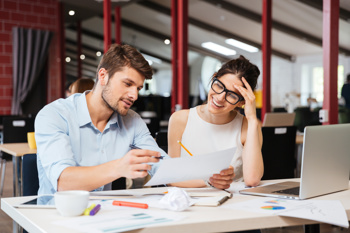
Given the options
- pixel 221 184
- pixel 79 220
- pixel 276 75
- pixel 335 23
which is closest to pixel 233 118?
pixel 221 184

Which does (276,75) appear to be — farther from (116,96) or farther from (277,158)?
(116,96)

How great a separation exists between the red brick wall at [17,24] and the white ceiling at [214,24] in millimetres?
425

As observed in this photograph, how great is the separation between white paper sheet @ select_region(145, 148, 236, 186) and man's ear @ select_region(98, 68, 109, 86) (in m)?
0.46

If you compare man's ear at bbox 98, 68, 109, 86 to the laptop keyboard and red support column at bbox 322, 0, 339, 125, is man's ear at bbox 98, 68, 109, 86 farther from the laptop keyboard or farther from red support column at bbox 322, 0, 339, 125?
red support column at bbox 322, 0, 339, 125

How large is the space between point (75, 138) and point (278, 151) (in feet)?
6.57

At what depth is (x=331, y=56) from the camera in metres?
4.12

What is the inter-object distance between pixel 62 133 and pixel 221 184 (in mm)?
608

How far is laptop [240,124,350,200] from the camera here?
4.82ft

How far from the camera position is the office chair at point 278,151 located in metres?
3.30

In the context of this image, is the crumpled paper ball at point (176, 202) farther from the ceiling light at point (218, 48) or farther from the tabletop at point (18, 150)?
the ceiling light at point (218, 48)

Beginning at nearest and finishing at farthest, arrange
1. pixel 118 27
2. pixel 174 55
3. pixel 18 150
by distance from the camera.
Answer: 1. pixel 18 150
2. pixel 174 55
3. pixel 118 27

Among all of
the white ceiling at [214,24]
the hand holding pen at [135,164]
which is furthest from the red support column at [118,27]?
the hand holding pen at [135,164]

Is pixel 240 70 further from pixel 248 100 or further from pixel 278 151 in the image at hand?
pixel 278 151

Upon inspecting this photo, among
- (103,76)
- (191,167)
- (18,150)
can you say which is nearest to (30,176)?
(103,76)
